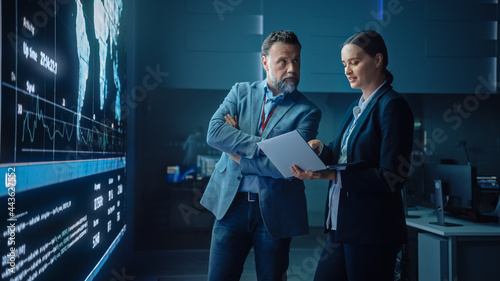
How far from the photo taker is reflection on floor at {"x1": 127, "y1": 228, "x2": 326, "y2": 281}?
12.0 feet

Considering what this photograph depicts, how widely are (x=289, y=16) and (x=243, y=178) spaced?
134 inches

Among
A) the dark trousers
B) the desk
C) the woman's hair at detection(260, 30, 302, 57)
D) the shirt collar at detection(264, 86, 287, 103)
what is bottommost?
the desk

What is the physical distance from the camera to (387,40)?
188 inches

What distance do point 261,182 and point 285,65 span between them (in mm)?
544

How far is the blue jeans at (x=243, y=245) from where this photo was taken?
5.39ft

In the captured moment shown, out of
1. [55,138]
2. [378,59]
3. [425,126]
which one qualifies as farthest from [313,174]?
[425,126]

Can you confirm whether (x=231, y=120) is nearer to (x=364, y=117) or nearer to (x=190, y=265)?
(x=364, y=117)

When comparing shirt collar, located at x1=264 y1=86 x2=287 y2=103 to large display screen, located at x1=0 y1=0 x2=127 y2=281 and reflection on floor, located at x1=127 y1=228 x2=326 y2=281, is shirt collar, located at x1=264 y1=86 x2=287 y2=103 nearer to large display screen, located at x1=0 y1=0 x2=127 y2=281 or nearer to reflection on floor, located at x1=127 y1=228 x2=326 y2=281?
large display screen, located at x1=0 y1=0 x2=127 y2=281

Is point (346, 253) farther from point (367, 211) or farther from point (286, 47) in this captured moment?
point (286, 47)

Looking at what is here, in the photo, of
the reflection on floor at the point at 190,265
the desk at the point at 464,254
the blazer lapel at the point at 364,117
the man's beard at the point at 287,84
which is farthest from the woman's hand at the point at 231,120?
the reflection on floor at the point at 190,265

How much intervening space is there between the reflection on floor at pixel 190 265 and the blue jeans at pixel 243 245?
1963mm

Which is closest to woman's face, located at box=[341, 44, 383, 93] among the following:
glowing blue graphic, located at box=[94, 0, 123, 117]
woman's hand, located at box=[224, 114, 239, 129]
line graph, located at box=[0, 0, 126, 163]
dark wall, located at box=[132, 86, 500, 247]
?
woman's hand, located at box=[224, 114, 239, 129]

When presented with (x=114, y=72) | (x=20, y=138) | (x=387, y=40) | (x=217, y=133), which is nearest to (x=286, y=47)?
(x=217, y=133)

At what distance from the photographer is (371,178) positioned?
1.44 m
